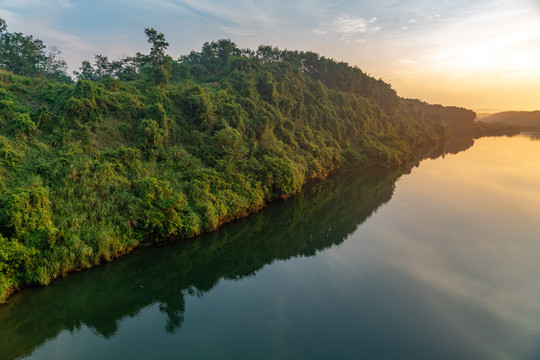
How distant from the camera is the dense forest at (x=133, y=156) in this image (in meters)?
14.7

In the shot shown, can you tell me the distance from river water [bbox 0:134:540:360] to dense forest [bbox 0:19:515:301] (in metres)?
1.99

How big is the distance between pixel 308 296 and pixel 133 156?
1628cm

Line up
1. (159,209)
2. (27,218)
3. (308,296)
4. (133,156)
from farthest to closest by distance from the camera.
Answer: (133,156)
(159,209)
(308,296)
(27,218)

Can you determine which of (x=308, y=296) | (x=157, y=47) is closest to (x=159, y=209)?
(x=308, y=296)

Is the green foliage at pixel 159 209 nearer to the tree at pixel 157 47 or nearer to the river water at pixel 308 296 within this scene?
the river water at pixel 308 296

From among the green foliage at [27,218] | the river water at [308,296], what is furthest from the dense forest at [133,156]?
the river water at [308,296]

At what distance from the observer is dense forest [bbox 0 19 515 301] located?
48.1ft

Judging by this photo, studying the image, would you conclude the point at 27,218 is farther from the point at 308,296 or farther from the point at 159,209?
the point at 308,296

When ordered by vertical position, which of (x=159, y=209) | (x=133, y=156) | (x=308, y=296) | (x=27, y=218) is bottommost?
(x=308, y=296)

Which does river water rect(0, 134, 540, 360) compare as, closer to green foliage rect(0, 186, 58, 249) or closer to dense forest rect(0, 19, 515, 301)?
dense forest rect(0, 19, 515, 301)

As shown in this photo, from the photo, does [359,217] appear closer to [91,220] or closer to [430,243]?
[430,243]

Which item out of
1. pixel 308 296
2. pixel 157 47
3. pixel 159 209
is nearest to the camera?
pixel 308 296

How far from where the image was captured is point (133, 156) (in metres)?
21.2

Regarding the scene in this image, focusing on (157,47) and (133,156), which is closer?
(133,156)
